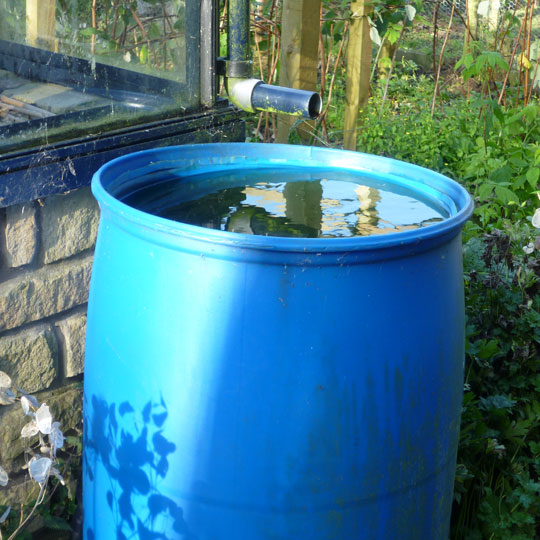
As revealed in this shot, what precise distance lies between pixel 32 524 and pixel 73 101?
969mm

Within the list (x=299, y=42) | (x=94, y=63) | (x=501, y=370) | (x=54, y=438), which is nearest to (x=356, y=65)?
(x=299, y=42)

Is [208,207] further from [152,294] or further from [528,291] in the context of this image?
[528,291]

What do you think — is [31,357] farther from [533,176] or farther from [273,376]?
[533,176]

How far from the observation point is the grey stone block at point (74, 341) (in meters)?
1.76

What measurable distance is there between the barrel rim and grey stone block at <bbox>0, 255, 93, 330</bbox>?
323 millimetres

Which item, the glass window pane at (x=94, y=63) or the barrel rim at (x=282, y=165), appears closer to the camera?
the barrel rim at (x=282, y=165)

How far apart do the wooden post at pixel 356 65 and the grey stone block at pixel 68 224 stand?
2.12 m

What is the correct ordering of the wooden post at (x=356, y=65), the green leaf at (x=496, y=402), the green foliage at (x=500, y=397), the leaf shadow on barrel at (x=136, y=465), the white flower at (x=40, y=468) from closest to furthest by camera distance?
the white flower at (x=40, y=468)
the leaf shadow on barrel at (x=136, y=465)
the green foliage at (x=500, y=397)
the green leaf at (x=496, y=402)
the wooden post at (x=356, y=65)

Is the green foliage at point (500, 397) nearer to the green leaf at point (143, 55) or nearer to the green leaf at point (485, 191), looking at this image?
the green leaf at point (485, 191)

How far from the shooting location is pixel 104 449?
4.72 ft

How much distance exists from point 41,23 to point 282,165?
2.03 feet

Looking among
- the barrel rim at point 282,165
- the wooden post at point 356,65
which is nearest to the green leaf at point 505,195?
the wooden post at point 356,65

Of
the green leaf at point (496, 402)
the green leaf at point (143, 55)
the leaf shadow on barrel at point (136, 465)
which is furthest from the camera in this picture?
the green leaf at point (496, 402)

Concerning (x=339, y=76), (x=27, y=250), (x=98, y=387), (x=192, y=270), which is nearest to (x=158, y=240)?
(x=192, y=270)
